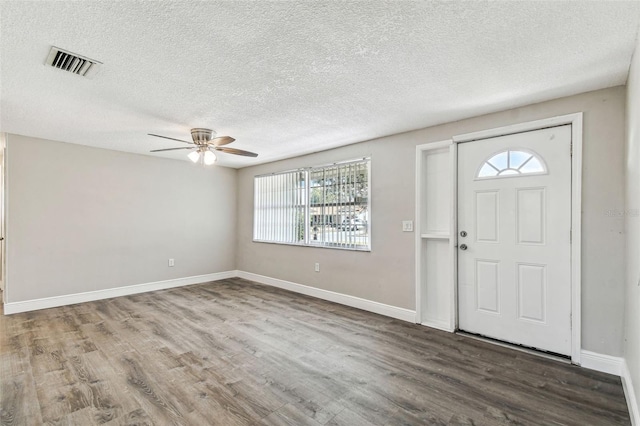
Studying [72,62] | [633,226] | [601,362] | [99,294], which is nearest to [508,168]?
[633,226]

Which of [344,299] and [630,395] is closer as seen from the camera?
[630,395]

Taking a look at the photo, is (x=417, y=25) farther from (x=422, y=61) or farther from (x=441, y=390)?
(x=441, y=390)

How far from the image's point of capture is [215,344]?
118 inches

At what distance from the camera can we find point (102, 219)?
4.66 m

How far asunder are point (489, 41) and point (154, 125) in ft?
11.2

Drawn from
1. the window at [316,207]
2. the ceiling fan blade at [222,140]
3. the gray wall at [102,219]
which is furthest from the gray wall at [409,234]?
the ceiling fan blade at [222,140]

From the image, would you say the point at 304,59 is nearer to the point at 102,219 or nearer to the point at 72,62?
the point at 72,62

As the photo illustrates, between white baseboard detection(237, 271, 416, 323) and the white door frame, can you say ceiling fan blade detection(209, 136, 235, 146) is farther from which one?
white baseboard detection(237, 271, 416, 323)

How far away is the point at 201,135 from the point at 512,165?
11.2 ft

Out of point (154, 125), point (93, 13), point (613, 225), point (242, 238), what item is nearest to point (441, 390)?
point (613, 225)

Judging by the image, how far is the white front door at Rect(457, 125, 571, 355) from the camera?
2.70m

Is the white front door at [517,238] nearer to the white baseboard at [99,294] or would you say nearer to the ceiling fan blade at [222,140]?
the ceiling fan blade at [222,140]

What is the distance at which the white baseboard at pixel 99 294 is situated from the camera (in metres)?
3.99

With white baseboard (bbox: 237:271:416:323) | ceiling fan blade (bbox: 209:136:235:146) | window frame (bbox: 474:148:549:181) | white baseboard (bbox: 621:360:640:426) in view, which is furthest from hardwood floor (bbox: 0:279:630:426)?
ceiling fan blade (bbox: 209:136:235:146)
